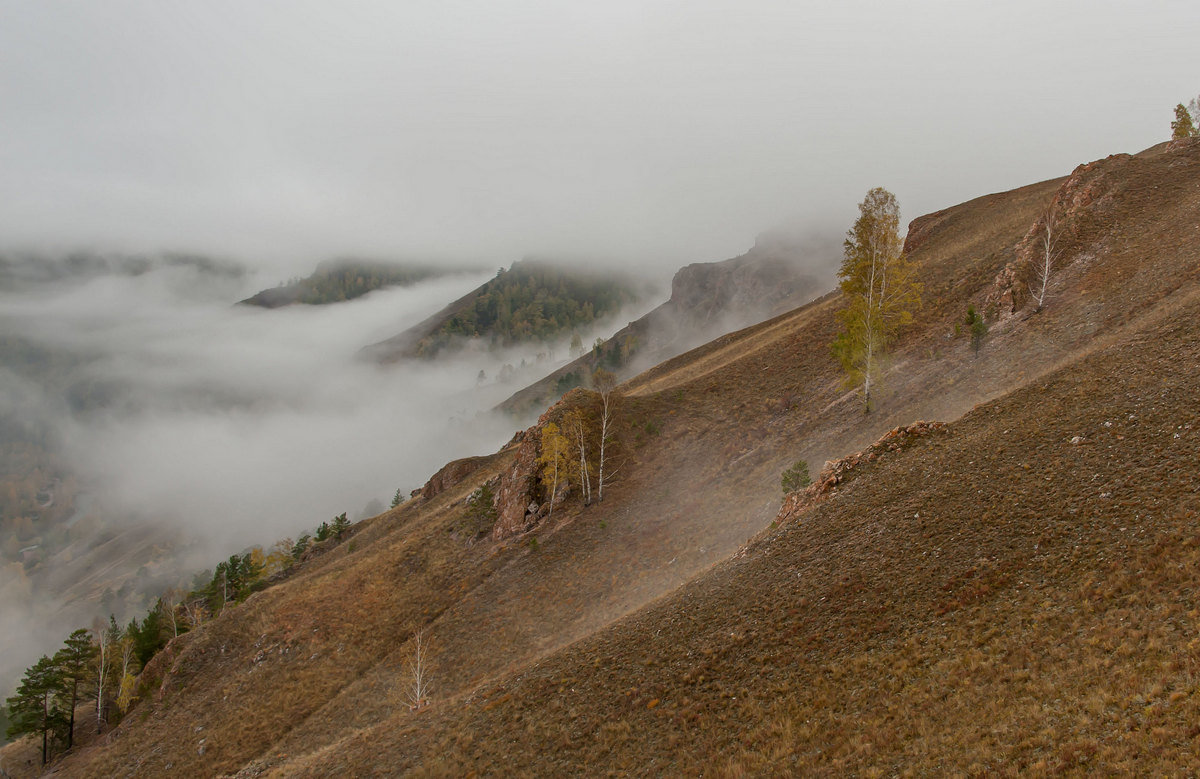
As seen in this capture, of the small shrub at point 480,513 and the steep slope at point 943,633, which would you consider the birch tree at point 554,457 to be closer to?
the small shrub at point 480,513

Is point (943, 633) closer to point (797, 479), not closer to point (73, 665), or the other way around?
point (797, 479)

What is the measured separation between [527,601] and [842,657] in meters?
27.0

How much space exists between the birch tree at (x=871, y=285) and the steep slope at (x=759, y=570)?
3.53m

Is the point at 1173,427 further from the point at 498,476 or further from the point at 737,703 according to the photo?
the point at 498,476

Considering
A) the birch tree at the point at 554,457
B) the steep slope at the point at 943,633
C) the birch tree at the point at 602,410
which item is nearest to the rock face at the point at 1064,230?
the steep slope at the point at 943,633

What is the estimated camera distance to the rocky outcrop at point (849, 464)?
26892mm

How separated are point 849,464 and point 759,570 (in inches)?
345

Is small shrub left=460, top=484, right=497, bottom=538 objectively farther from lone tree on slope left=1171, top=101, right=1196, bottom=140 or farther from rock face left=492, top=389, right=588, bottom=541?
lone tree on slope left=1171, top=101, right=1196, bottom=140

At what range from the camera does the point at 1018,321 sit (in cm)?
3734

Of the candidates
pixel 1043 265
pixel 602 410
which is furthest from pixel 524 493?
pixel 1043 265

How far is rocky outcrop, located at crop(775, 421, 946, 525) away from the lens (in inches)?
1059

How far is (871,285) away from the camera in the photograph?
38375 mm

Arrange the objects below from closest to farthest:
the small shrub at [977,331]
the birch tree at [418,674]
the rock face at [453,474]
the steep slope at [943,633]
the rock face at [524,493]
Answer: the steep slope at [943,633]
the birch tree at [418,674]
the small shrub at [977,331]
the rock face at [524,493]
the rock face at [453,474]

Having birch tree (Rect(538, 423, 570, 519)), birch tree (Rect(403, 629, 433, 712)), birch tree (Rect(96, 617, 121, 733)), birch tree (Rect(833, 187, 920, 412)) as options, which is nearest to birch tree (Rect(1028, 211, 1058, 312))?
birch tree (Rect(833, 187, 920, 412))
